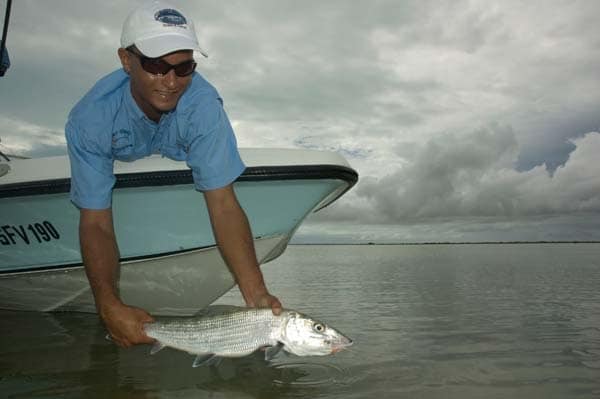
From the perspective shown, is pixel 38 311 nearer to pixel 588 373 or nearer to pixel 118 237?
pixel 118 237

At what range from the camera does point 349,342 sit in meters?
2.56

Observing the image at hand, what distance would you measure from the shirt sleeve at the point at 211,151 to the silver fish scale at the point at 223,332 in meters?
0.91

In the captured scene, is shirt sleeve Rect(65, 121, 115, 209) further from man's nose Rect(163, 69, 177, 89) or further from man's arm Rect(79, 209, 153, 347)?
man's nose Rect(163, 69, 177, 89)

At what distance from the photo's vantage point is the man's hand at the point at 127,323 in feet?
9.13

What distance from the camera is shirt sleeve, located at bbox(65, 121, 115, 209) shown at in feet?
10.4

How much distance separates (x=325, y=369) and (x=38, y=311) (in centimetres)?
491

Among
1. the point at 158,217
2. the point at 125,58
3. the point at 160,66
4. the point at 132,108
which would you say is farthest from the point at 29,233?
the point at 160,66

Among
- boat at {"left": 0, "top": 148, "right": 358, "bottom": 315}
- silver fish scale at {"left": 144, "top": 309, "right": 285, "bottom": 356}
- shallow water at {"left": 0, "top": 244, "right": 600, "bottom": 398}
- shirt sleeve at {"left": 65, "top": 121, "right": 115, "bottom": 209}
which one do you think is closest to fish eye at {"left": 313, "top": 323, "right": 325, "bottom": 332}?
silver fish scale at {"left": 144, "top": 309, "right": 285, "bottom": 356}

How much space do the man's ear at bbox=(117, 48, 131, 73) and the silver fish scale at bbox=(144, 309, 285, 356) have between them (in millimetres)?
1608

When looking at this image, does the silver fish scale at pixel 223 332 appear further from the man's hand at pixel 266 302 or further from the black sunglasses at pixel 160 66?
the black sunglasses at pixel 160 66

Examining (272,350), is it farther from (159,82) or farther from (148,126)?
(148,126)

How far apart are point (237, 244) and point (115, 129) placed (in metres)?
1.26

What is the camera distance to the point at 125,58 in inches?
120

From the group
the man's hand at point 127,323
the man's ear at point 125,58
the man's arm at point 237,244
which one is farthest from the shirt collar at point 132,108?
the man's hand at point 127,323
